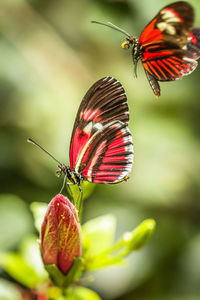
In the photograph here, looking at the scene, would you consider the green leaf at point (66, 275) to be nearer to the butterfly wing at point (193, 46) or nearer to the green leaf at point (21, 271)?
the green leaf at point (21, 271)

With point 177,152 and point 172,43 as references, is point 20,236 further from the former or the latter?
point 172,43

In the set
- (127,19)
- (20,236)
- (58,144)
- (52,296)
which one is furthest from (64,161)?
(52,296)

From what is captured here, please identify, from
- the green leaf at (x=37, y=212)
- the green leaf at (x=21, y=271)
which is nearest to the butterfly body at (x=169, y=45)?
the green leaf at (x=37, y=212)

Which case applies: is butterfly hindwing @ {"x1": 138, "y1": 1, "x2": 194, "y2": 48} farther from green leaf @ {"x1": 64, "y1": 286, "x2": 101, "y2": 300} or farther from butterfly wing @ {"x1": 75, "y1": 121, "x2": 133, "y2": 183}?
green leaf @ {"x1": 64, "y1": 286, "x2": 101, "y2": 300}

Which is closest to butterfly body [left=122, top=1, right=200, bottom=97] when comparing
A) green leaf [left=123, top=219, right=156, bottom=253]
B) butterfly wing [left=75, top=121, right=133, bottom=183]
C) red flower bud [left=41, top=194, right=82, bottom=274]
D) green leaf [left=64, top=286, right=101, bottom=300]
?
butterfly wing [left=75, top=121, right=133, bottom=183]

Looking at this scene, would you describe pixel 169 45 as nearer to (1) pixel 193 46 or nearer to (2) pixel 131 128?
(1) pixel 193 46
